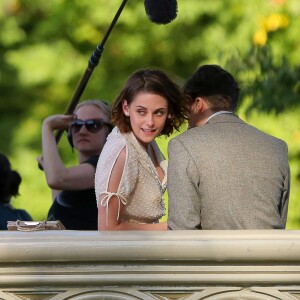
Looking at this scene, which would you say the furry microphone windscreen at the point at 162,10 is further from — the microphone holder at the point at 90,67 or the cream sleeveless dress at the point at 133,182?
the cream sleeveless dress at the point at 133,182

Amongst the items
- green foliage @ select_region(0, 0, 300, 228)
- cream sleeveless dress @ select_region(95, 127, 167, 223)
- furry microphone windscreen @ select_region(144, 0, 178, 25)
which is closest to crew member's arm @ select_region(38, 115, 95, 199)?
furry microphone windscreen @ select_region(144, 0, 178, 25)

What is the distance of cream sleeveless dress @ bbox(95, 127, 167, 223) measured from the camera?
14.5 ft

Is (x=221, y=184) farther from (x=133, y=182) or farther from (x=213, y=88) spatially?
(x=213, y=88)

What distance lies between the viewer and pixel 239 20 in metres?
11.5

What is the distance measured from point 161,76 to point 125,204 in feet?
1.65

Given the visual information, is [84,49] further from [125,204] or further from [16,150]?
[125,204]

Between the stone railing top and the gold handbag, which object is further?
the gold handbag

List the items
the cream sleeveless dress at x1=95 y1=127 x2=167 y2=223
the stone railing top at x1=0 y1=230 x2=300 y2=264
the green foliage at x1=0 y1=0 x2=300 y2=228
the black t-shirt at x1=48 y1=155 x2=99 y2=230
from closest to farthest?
the stone railing top at x1=0 y1=230 x2=300 y2=264
the cream sleeveless dress at x1=95 y1=127 x2=167 y2=223
the black t-shirt at x1=48 y1=155 x2=99 y2=230
the green foliage at x1=0 y1=0 x2=300 y2=228

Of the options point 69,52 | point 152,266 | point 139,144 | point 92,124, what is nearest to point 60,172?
point 92,124

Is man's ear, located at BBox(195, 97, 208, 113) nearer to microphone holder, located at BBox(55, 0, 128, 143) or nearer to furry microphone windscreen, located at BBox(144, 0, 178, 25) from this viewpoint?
furry microphone windscreen, located at BBox(144, 0, 178, 25)

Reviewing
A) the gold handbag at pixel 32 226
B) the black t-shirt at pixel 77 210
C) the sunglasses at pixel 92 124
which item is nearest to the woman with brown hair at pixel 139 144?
the gold handbag at pixel 32 226

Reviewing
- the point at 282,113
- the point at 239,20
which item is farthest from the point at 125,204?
the point at 239,20

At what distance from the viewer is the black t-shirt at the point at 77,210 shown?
217 inches

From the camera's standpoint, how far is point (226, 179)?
4.33 meters
